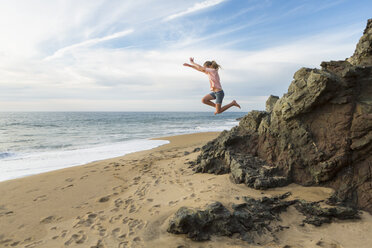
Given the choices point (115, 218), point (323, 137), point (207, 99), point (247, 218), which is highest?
point (207, 99)

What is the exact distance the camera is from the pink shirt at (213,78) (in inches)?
249

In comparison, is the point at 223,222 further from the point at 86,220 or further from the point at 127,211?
the point at 86,220

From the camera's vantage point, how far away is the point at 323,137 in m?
5.34

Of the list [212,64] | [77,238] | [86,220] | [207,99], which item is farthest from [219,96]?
[77,238]

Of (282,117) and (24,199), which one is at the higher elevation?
(282,117)

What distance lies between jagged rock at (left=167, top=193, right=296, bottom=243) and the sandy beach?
0.14m

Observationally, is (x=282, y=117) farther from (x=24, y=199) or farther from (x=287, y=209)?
(x=24, y=199)

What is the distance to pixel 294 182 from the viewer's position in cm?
550

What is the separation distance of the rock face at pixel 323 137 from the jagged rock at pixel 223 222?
1.06 meters

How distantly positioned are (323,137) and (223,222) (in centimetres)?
330

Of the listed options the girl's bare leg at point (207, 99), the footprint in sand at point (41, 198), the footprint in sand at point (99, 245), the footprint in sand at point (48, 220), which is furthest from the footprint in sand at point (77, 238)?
the girl's bare leg at point (207, 99)

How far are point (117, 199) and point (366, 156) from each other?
19.7ft

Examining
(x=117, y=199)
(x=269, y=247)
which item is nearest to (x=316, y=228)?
(x=269, y=247)

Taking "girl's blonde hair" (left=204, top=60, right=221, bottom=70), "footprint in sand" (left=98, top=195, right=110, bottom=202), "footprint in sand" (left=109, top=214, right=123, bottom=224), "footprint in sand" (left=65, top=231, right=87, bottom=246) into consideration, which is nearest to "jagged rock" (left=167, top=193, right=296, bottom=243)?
"footprint in sand" (left=109, top=214, right=123, bottom=224)
